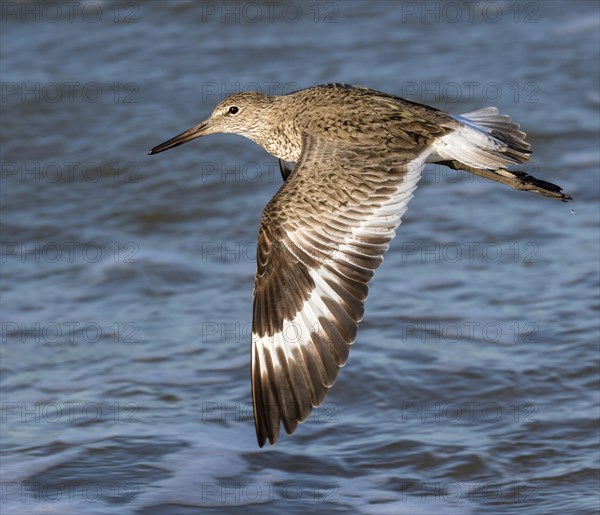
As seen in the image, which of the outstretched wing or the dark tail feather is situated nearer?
the outstretched wing

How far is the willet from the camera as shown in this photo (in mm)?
4605

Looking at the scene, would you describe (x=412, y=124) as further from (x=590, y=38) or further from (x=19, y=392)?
(x=590, y=38)

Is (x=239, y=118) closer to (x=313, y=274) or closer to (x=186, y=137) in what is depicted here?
(x=186, y=137)

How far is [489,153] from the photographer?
5.18 metres

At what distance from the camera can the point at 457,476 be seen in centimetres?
530

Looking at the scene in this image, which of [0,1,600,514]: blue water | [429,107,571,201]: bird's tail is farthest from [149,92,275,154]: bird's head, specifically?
[0,1,600,514]: blue water

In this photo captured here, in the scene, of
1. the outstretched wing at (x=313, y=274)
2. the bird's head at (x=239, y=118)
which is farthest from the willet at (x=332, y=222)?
the bird's head at (x=239, y=118)

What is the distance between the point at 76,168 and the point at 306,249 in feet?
12.3

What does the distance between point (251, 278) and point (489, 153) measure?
1980mm

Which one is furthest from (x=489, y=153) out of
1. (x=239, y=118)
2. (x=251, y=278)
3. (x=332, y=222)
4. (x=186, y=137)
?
(x=251, y=278)

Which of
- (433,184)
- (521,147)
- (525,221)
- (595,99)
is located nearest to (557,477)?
(521,147)

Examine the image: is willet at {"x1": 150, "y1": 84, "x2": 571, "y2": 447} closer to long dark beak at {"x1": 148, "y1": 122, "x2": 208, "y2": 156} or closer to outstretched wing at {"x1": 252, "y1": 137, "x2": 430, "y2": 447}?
outstretched wing at {"x1": 252, "y1": 137, "x2": 430, "y2": 447}

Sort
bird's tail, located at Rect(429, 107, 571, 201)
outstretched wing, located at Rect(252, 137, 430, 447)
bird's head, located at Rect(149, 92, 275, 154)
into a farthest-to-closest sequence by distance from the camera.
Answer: bird's head, located at Rect(149, 92, 275, 154)
bird's tail, located at Rect(429, 107, 571, 201)
outstretched wing, located at Rect(252, 137, 430, 447)

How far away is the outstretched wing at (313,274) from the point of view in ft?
15.0
